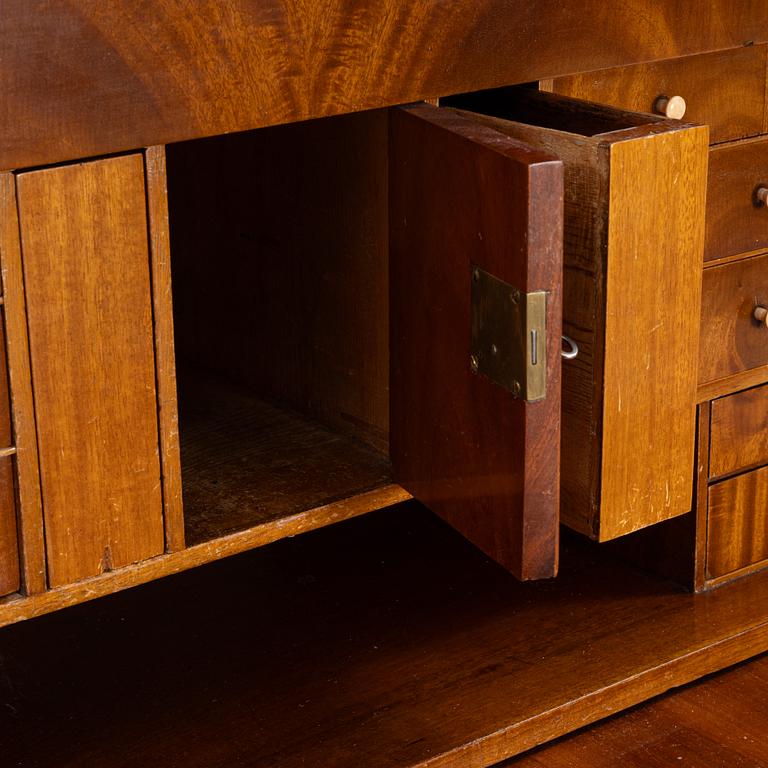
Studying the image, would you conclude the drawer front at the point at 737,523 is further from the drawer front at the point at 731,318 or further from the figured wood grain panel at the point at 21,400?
the figured wood grain panel at the point at 21,400

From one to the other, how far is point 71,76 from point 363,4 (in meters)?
0.23

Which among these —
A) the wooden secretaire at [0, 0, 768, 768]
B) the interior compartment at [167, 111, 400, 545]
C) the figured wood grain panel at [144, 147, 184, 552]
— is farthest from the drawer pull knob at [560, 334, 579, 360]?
the figured wood grain panel at [144, 147, 184, 552]

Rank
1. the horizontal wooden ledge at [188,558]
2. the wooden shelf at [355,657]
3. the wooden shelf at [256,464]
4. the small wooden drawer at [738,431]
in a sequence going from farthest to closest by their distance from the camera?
the small wooden drawer at [738,431] → the wooden shelf at [355,657] → the wooden shelf at [256,464] → the horizontal wooden ledge at [188,558]

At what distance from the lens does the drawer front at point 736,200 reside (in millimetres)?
1307

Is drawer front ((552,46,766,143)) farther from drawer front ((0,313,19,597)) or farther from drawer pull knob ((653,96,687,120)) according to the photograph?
drawer front ((0,313,19,597))

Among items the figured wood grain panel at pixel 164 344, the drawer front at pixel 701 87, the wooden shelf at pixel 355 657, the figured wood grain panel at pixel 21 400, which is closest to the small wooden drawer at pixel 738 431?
the wooden shelf at pixel 355 657

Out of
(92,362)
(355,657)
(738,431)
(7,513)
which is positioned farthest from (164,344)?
(738,431)

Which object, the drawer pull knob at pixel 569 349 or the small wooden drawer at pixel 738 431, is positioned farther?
the small wooden drawer at pixel 738 431

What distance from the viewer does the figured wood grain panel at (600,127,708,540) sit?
3.52ft

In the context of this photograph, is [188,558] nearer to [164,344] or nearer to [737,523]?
[164,344]

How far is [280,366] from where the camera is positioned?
1.44m

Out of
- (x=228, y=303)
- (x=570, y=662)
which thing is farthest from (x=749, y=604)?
(x=228, y=303)

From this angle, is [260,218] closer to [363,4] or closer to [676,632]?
[363,4]

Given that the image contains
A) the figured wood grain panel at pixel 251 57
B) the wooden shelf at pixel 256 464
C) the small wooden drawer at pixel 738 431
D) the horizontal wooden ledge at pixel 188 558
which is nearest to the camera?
the figured wood grain panel at pixel 251 57
